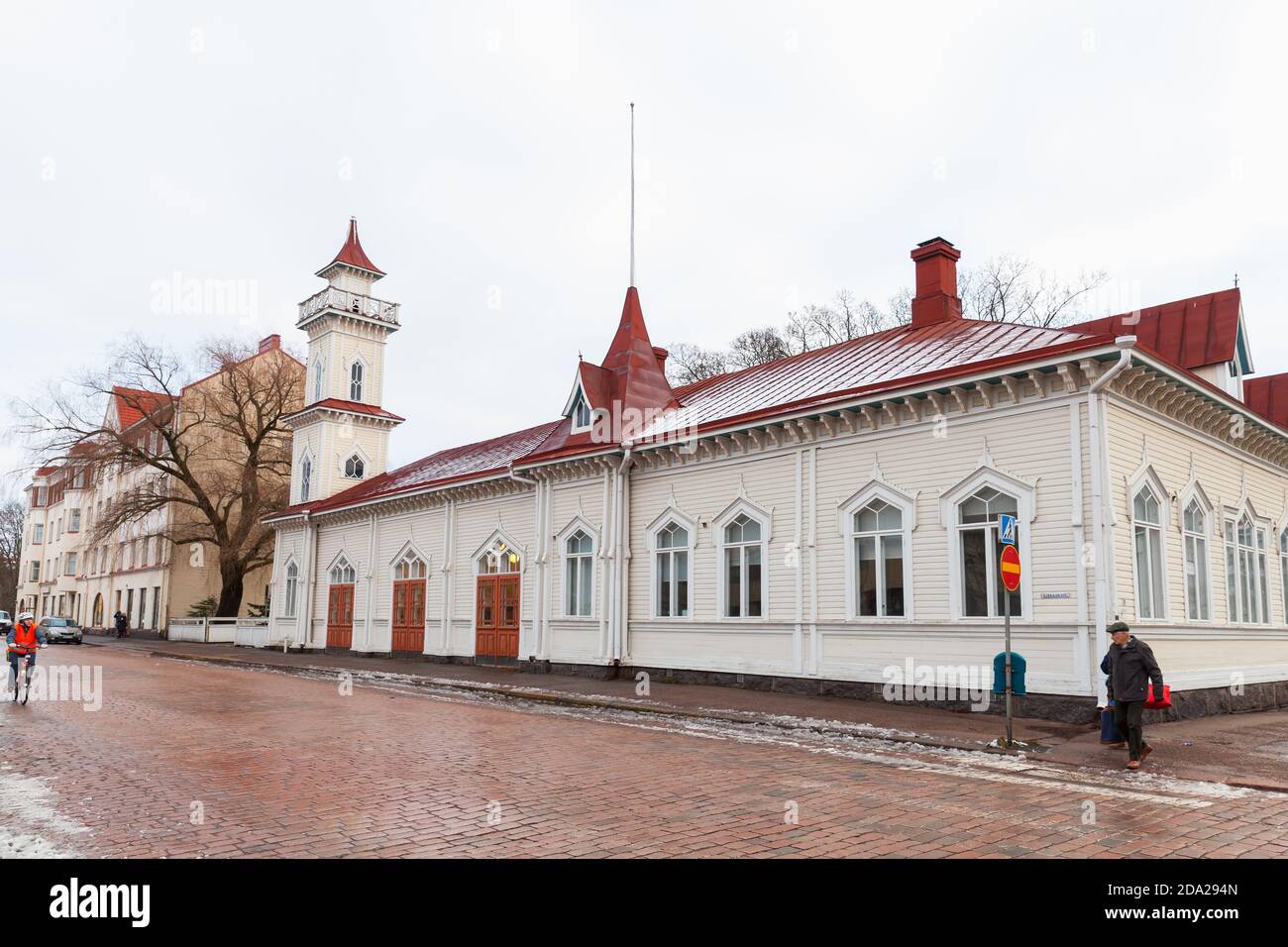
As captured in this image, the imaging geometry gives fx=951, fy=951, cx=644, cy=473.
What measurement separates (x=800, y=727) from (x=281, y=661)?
20.1m

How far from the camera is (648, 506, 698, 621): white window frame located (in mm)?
20109

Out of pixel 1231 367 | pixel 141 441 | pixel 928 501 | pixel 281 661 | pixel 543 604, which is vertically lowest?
pixel 281 661

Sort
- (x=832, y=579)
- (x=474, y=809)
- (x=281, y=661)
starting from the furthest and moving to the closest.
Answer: (x=281, y=661) < (x=832, y=579) < (x=474, y=809)

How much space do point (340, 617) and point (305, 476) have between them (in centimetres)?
787

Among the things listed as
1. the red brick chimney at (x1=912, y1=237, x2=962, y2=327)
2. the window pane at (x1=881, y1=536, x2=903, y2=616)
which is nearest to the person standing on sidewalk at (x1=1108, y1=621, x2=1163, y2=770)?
the window pane at (x1=881, y1=536, x2=903, y2=616)

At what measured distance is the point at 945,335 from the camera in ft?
63.1

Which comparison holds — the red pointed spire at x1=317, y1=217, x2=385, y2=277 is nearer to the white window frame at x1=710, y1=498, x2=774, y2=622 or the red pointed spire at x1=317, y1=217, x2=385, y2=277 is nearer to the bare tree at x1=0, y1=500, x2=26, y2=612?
the white window frame at x1=710, y1=498, x2=774, y2=622

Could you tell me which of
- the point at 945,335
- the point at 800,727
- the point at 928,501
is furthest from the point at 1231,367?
the point at 800,727

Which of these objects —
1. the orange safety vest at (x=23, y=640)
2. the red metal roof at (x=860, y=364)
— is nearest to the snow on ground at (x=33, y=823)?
the orange safety vest at (x=23, y=640)

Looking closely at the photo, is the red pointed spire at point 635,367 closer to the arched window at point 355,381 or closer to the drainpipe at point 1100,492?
the drainpipe at point 1100,492

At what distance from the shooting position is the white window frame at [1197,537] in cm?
1581

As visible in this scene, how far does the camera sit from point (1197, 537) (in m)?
16.5

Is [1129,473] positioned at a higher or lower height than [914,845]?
higher

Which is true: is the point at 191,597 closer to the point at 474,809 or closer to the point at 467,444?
the point at 467,444
